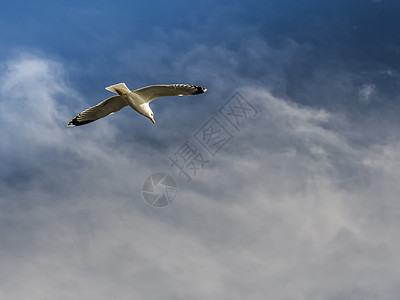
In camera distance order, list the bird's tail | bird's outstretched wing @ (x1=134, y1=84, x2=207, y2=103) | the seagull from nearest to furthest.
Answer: bird's outstretched wing @ (x1=134, y1=84, x2=207, y2=103), the seagull, the bird's tail

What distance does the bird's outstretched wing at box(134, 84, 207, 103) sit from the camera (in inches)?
837

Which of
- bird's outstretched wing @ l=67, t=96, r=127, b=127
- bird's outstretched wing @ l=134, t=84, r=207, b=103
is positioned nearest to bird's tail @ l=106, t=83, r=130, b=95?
bird's outstretched wing @ l=134, t=84, r=207, b=103

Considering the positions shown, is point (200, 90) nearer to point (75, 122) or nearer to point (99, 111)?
point (99, 111)

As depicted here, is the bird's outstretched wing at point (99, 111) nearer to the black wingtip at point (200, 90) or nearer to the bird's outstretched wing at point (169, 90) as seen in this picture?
the bird's outstretched wing at point (169, 90)

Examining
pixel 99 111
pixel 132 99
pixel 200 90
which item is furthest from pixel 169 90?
pixel 99 111

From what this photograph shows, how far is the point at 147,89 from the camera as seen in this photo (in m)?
21.6

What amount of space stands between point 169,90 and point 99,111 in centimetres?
442

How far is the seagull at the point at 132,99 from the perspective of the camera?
21375 mm

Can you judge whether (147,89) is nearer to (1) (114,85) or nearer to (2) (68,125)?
(1) (114,85)

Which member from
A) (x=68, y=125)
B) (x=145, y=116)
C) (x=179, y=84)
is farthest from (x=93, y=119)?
(x=179, y=84)

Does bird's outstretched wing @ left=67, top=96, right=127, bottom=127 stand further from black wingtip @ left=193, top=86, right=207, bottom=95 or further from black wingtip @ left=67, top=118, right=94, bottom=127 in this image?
black wingtip @ left=193, top=86, right=207, bottom=95

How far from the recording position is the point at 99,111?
78.2 feet

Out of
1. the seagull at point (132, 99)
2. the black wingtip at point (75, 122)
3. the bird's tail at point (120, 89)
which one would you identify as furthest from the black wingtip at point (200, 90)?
→ the black wingtip at point (75, 122)

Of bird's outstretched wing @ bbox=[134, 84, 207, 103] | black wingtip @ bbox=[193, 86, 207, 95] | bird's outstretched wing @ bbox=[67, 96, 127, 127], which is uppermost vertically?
black wingtip @ bbox=[193, 86, 207, 95]
